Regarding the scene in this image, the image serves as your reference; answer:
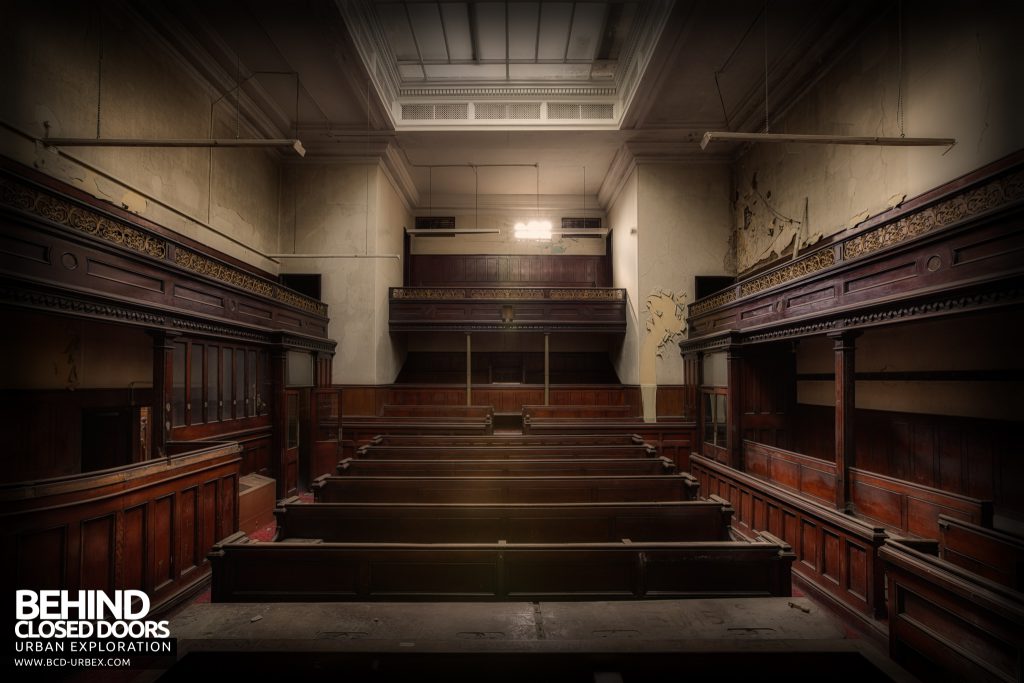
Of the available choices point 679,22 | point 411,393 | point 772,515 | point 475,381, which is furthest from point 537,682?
point 475,381

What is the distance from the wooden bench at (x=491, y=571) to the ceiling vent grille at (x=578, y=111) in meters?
10.1

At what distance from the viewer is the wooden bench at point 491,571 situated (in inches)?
117

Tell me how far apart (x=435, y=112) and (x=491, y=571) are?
34.4 ft

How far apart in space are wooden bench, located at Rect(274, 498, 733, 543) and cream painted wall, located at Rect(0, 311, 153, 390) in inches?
139

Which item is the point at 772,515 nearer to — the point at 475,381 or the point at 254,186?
the point at 475,381

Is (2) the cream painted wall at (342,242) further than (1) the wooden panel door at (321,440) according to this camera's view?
Yes

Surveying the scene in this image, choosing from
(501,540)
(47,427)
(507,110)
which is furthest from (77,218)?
(507,110)

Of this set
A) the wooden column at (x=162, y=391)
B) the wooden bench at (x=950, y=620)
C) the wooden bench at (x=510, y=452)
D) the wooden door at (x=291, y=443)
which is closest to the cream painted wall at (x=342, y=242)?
the wooden door at (x=291, y=443)

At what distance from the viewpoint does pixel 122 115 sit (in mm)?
6703

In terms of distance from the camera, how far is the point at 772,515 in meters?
5.55

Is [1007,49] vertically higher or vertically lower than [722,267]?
higher

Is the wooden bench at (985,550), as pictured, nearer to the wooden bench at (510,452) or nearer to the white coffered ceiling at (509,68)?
the wooden bench at (510,452)

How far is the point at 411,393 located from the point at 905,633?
36.0 ft

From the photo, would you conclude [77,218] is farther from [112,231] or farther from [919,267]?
[919,267]
